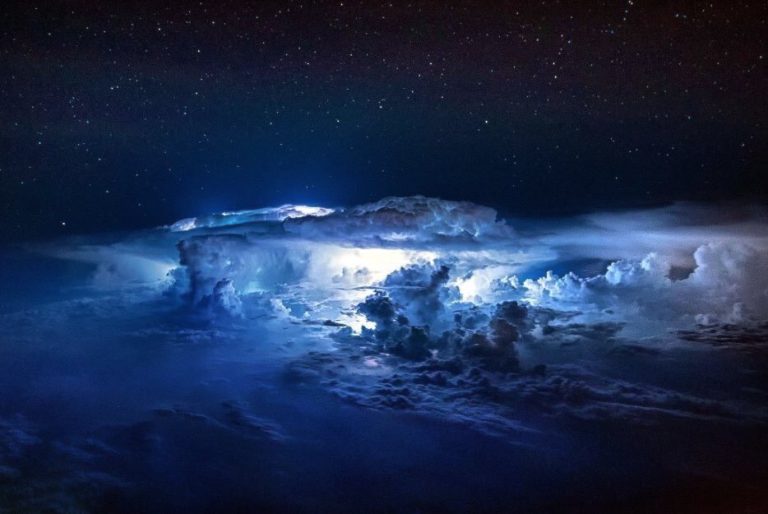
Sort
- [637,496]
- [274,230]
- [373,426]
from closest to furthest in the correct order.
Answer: [637,496] → [373,426] → [274,230]

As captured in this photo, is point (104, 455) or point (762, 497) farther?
point (104, 455)

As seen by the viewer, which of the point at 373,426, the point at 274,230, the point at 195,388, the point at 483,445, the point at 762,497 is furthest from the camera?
the point at 274,230

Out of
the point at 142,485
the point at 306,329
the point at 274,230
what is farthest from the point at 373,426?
the point at 274,230

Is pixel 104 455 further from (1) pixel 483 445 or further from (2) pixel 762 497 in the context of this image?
(2) pixel 762 497

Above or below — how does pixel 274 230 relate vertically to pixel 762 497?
above

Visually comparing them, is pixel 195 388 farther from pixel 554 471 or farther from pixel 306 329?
pixel 554 471

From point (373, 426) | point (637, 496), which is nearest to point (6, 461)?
point (373, 426)

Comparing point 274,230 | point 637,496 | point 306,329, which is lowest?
point 637,496

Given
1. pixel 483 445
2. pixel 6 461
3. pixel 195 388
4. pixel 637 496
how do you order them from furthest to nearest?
pixel 195 388
pixel 483 445
pixel 6 461
pixel 637 496

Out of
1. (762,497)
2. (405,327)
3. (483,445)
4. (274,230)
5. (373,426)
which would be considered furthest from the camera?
(274,230)
